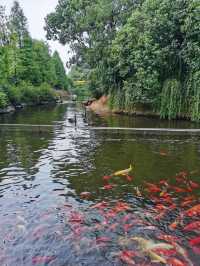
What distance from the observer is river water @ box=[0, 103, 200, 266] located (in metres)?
5.14

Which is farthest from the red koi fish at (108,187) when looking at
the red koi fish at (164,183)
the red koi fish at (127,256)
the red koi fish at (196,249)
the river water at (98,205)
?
the red koi fish at (196,249)

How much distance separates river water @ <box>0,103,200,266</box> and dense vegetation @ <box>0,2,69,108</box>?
78.3ft

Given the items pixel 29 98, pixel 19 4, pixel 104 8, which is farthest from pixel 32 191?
pixel 19 4

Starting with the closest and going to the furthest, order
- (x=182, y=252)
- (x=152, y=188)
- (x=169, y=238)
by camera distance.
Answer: (x=182, y=252)
(x=169, y=238)
(x=152, y=188)

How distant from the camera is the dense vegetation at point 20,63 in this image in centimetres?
4062

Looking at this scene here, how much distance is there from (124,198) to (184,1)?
17764 mm

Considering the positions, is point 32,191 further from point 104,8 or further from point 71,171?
point 104,8

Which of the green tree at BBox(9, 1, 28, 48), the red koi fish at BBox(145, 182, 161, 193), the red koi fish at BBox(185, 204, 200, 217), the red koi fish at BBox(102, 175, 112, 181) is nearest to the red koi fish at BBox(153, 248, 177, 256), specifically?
the red koi fish at BBox(185, 204, 200, 217)

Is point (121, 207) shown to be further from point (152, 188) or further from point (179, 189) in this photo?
point (179, 189)

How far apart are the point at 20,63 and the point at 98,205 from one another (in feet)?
140

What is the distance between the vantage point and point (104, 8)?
101 feet

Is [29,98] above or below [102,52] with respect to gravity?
below

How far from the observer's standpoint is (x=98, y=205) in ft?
23.2

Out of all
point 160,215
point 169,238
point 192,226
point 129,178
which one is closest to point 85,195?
point 129,178
